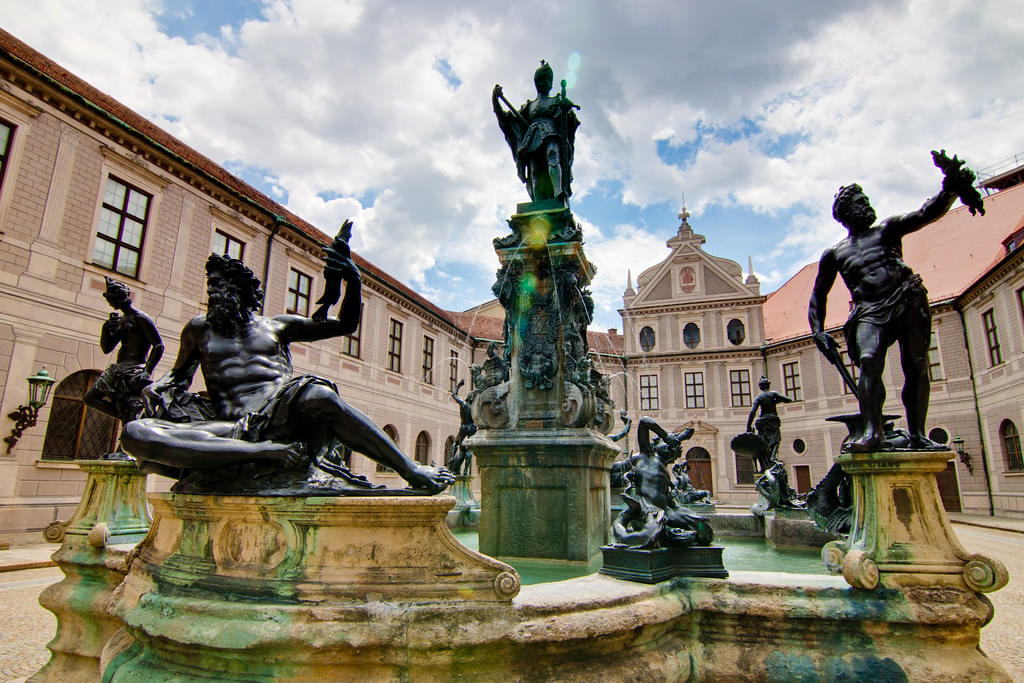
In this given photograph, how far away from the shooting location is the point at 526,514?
491cm

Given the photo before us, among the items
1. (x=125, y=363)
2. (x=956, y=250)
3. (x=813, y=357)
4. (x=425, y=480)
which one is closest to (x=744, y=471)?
(x=813, y=357)

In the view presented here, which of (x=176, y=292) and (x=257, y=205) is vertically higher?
(x=257, y=205)

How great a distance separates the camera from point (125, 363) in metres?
4.06

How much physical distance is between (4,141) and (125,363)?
471 inches

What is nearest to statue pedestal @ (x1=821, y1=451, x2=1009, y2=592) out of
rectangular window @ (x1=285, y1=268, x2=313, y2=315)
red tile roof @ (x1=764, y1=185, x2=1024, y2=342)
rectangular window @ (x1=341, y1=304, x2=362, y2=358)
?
rectangular window @ (x1=285, y1=268, x2=313, y2=315)

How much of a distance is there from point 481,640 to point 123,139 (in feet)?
53.7

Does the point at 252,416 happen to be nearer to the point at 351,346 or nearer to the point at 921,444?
the point at 921,444

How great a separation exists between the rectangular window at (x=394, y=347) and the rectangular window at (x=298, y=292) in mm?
4254

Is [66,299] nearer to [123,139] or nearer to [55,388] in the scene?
[55,388]

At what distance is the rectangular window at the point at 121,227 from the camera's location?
13906mm

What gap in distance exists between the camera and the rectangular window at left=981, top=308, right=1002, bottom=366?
21.4 meters

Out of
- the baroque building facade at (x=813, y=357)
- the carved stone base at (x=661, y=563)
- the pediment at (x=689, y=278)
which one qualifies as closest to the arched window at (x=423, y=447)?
the baroque building facade at (x=813, y=357)

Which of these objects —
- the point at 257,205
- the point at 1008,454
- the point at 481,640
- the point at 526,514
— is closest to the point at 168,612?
the point at 481,640

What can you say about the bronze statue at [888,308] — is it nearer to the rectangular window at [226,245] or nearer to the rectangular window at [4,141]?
the rectangular window at [4,141]
